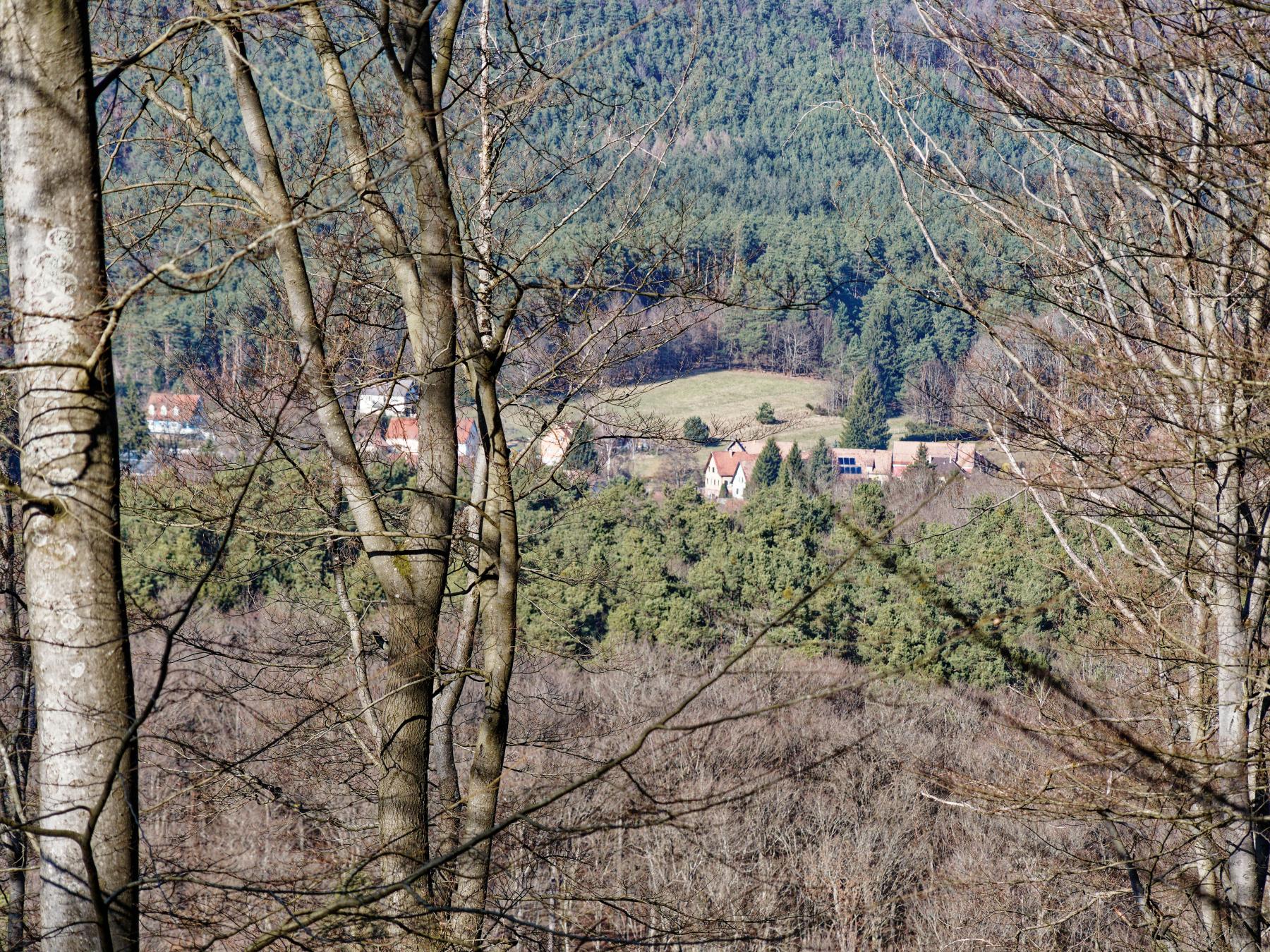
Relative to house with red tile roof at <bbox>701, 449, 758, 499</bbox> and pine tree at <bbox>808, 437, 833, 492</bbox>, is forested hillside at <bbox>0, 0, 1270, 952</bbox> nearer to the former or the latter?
pine tree at <bbox>808, 437, 833, 492</bbox>

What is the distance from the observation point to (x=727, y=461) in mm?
50094

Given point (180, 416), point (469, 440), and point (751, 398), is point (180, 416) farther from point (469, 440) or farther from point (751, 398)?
point (751, 398)

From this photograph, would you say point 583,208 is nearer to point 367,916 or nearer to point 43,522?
point 43,522

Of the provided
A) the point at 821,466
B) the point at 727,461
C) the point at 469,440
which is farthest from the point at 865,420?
the point at 469,440

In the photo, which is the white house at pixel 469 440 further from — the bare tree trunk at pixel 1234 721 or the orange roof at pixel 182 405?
the bare tree trunk at pixel 1234 721

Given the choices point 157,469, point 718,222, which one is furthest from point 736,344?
point 157,469

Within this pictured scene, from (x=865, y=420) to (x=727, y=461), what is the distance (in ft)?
24.5

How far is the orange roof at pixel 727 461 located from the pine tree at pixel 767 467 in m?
2.33

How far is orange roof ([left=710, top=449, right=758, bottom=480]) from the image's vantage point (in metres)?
48.2

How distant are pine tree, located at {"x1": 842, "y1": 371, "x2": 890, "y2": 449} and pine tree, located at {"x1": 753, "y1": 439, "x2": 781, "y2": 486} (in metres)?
7.26

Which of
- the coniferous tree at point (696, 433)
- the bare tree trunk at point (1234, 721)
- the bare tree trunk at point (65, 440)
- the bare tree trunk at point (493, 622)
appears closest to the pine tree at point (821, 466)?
the coniferous tree at point (696, 433)

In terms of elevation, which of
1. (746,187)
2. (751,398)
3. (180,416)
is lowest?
(180,416)

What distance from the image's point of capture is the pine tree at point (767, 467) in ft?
145

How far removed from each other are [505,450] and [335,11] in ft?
6.64
